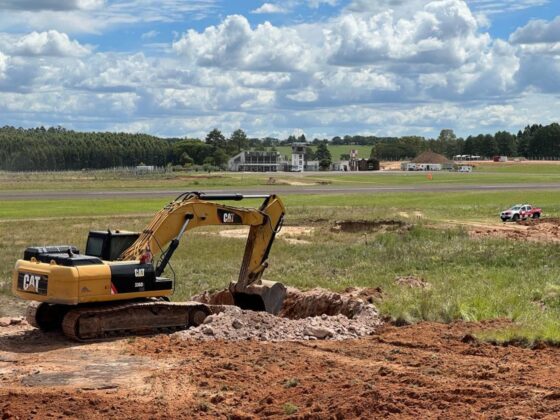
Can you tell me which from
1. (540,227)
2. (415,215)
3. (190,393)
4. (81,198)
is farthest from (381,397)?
(81,198)

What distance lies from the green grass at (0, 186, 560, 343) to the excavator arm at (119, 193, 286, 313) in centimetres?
285

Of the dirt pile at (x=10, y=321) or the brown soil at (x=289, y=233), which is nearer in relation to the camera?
the dirt pile at (x=10, y=321)

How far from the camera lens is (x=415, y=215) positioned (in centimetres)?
5234

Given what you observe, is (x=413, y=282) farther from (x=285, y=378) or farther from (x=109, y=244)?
(x=285, y=378)

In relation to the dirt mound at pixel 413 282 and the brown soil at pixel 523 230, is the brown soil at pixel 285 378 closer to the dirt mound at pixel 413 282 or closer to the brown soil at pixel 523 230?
the dirt mound at pixel 413 282

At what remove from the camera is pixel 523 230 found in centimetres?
4306

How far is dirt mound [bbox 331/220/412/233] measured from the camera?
44.2 metres

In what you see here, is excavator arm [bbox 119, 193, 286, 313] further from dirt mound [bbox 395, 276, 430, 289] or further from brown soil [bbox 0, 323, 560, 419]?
dirt mound [bbox 395, 276, 430, 289]

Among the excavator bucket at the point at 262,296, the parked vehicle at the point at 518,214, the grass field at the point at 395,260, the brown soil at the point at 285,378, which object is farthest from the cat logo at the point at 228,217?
the parked vehicle at the point at 518,214

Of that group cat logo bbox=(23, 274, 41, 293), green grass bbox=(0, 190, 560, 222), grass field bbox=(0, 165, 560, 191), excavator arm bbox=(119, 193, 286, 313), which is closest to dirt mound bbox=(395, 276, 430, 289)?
excavator arm bbox=(119, 193, 286, 313)

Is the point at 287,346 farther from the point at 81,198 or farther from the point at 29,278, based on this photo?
the point at 81,198

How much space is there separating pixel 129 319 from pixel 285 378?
16.8 ft

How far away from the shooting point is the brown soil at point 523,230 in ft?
127

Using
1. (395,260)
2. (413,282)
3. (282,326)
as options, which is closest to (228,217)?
(282,326)
